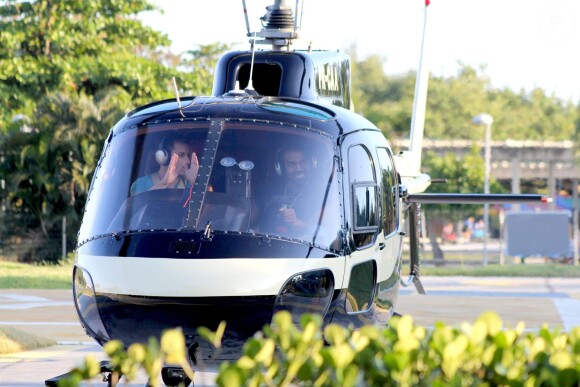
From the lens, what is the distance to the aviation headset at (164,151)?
8.04 meters

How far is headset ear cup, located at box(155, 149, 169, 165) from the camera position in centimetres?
804

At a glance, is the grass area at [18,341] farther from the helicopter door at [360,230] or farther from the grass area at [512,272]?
the grass area at [512,272]

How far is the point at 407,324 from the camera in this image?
418 centimetres

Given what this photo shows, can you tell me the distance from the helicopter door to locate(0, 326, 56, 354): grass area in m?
4.47

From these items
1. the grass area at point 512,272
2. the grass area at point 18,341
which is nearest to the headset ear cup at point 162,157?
the grass area at point 18,341

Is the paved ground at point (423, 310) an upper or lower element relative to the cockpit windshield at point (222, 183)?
lower

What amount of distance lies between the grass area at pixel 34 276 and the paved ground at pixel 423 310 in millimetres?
887

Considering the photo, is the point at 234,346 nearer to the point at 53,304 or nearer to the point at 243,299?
the point at 243,299

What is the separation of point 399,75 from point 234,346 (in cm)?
6319

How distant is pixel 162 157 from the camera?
8070mm

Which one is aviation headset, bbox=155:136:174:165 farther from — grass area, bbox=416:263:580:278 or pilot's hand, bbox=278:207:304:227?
grass area, bbox=416:263:580:278

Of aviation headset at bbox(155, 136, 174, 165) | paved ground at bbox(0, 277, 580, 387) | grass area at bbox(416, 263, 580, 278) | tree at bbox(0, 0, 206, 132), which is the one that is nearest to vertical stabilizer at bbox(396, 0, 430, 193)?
paved ground at bbox(0, 277, 580, 387)

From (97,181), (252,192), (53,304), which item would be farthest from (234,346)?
(53,304)

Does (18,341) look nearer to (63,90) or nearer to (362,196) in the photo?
(362,196)
